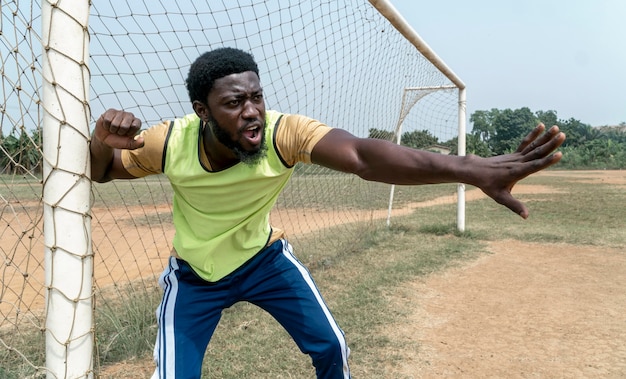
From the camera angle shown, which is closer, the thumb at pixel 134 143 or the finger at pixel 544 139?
the finger at pixel 544 139

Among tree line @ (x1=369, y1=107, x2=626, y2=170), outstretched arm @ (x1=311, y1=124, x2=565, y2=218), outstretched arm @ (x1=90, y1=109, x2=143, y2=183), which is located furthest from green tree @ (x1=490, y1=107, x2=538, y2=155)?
outstretched arm @ (x1=90, y1=109, x2=143, y2=183)

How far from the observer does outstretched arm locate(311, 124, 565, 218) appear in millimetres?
1642

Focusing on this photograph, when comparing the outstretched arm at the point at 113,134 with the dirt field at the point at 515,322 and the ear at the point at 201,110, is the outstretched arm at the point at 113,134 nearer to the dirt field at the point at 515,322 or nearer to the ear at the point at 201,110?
the ear at the point at 201,110

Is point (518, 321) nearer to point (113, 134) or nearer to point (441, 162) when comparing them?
point (441, 162)

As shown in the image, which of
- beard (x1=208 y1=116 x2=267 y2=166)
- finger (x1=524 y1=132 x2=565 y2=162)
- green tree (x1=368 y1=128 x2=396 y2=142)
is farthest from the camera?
green tree (x1=368 y1=128 x2=396 y2=142)

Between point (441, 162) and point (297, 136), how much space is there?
2.13 feet

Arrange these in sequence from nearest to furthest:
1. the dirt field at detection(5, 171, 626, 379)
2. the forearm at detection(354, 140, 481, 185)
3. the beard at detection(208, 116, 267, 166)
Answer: the forearm at detection(354, 140, 481, 185) < the beard at detection(208, 116, 267, 166) < the dirt field at detection(5, 171, 626, 379)

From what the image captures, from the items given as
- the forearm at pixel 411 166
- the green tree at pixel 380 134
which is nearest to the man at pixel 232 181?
the forearm at pixel 411 166

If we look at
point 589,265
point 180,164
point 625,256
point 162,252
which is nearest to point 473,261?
point 589,265

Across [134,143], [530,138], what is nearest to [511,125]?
[530,138]

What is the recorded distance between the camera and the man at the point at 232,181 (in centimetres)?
208

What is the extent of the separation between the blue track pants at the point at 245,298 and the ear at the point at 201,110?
0.71 meters

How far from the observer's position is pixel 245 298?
2.56 metres

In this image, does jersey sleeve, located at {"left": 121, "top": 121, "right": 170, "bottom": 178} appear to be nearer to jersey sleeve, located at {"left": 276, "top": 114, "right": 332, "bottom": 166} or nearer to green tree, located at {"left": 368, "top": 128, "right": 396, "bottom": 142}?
jersey sleeve, located at {"left": 276, "top": 114, "right": 332, "bottom": 166}
